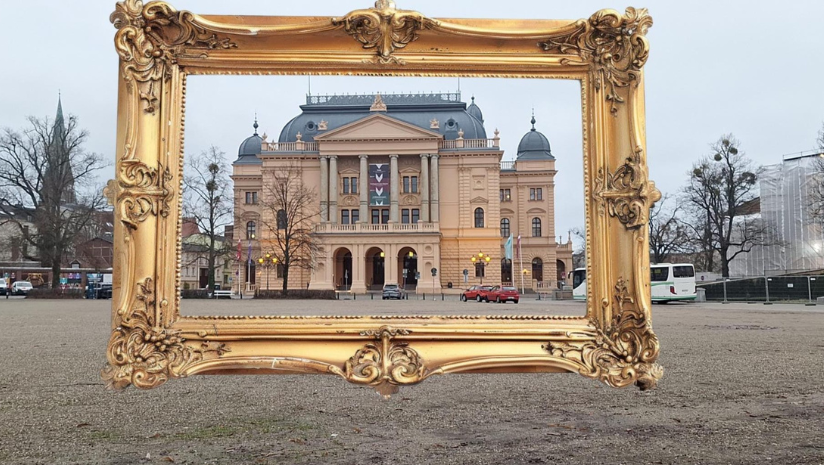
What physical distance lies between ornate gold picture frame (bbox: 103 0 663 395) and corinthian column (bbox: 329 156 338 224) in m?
1.10

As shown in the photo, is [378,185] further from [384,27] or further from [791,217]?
[791,217]

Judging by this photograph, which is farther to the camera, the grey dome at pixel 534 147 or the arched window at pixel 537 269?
the arched window at pixel 537 269

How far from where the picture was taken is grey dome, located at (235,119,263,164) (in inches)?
135

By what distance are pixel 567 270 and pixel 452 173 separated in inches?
48.1

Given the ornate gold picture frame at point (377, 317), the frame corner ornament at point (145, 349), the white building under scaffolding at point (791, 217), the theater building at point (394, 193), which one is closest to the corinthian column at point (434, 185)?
the theater building at point (394, 193)

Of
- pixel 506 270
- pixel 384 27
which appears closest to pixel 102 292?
pixel 506 270

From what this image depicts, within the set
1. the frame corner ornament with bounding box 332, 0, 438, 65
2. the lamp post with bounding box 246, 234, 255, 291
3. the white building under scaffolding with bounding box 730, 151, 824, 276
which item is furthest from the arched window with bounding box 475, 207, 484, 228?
the white building under scaffolding with bounding box 730, 151, 824, 276

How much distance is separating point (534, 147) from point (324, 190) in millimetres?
1363

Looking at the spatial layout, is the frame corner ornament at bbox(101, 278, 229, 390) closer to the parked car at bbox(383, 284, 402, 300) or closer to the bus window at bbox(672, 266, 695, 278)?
the parked car at bbox(383, 284, 402, 300)

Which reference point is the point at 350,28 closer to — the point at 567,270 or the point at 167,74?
the point at 167,74

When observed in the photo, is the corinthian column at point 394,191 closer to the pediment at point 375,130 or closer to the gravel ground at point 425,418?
the pediment at point 375,130

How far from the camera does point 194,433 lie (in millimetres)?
4680

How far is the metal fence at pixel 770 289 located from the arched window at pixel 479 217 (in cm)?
3113

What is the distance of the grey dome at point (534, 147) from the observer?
134 inches
